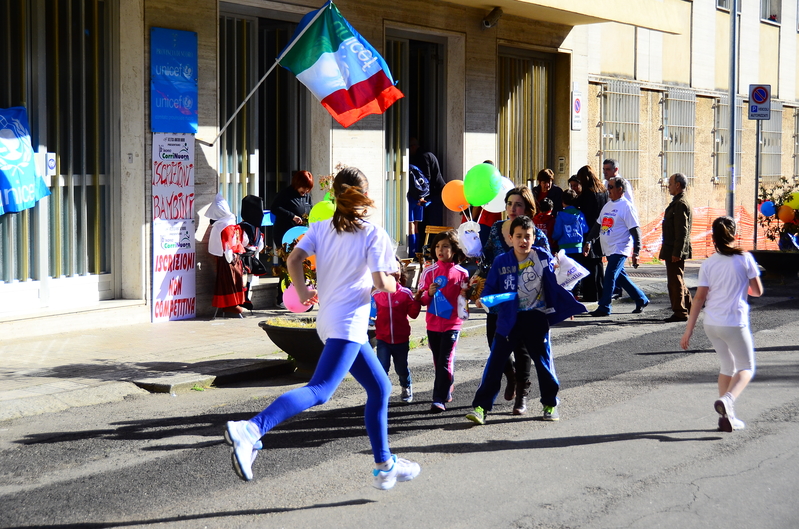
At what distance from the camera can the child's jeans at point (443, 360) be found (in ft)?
24.2

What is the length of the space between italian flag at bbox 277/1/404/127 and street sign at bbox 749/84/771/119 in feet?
29.9

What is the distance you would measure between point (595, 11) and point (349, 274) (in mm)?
12735

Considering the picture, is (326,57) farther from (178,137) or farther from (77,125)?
(77,125)

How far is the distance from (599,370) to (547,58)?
35.2 ft

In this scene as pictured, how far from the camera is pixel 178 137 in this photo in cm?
1177

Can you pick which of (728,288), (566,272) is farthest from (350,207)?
(728,288)

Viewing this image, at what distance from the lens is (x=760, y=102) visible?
717 inches

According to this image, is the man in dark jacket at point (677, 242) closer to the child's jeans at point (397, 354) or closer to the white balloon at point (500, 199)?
the white balloon at point (500, 199)

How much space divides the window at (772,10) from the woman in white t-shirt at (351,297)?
25335mm

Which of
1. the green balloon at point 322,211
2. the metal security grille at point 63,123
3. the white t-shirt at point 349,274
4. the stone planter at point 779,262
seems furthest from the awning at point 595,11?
the white t-shirt at point 349,274

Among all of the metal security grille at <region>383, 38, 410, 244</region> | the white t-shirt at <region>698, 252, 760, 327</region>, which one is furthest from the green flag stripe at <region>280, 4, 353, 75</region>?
the white t-shirt at <region>698, 252, 760, 327</region>

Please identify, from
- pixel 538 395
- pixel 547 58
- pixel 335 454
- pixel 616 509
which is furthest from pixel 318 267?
Result: pixel 547 58

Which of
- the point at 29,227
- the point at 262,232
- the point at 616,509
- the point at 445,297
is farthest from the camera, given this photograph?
the point at 262,232

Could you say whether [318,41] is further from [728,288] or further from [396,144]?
[728,288]
